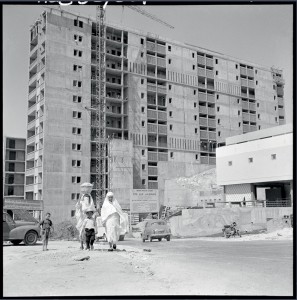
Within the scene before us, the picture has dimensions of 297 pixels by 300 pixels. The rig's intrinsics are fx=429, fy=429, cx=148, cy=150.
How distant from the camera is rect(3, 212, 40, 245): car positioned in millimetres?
14227

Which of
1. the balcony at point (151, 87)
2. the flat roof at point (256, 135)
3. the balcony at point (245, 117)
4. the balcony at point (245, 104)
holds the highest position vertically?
the balcony at point (151, 87)

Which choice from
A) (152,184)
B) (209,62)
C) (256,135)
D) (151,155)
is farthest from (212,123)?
(151,155)

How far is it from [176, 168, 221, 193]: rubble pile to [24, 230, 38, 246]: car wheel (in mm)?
12736

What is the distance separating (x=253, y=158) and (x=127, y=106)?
22.3 metres

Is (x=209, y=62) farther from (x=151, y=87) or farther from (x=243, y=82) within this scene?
(x=151, y=87)

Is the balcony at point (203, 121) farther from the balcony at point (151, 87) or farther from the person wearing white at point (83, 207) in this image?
the person wearing white at point (83, 207)

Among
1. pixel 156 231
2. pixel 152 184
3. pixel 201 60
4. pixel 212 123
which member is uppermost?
pixel 201 60

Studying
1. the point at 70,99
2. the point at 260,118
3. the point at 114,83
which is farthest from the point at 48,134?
the point at 260,118

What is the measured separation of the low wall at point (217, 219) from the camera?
69.1 ft

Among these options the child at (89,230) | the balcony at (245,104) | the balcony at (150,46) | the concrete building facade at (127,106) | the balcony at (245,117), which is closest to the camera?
the child at (89,230)

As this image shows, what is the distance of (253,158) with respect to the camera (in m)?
25.0

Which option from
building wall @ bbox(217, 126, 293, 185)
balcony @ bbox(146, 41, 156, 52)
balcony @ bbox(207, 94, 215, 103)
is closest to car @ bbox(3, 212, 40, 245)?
building wall @ bbox(217, 126, 293, 185)

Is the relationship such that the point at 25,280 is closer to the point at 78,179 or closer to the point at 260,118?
the point at 260,118

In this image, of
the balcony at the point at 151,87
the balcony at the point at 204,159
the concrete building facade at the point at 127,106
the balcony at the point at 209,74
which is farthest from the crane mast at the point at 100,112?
the balcony at the point at 209,74
